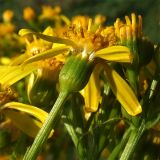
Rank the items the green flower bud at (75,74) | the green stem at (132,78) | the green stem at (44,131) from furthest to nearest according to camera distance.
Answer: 1. the green stem at (132,78)
2. the green flower bud at (75,74)
3. the green stem at (44,131)

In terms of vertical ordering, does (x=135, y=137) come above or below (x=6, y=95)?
below

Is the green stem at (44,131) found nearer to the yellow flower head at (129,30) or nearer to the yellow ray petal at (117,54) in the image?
the yellow ray petal at (117,54)

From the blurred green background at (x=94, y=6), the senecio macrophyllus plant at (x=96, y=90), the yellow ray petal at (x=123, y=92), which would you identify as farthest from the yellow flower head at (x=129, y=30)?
the blurred green background at (x=94, y=6)

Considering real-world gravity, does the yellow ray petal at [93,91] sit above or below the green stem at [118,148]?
above

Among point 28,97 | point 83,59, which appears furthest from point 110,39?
point 28,97

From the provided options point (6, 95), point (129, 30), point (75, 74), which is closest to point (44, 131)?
point (75, 74)

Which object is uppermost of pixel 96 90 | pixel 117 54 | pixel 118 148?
pixel 117 54

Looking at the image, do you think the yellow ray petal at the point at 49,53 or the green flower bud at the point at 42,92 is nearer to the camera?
the yellow ray petal at the point at 49,53

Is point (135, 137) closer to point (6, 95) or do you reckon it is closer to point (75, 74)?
point (75, 74)

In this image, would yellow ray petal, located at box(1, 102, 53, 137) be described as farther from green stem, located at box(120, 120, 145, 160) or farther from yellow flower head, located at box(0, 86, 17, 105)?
green stem, located at box(120, 120, 145, 160)
